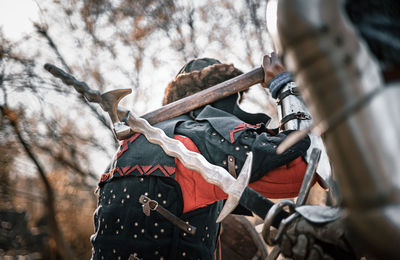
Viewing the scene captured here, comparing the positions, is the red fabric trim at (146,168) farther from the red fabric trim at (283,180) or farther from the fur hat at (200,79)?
the fur hat at (200,79)

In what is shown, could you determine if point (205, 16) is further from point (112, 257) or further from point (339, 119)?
point (339, 119)

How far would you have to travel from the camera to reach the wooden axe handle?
231cm

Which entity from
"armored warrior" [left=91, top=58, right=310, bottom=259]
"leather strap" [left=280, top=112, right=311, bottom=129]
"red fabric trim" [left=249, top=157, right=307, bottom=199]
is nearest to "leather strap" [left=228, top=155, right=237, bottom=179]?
"armored warrior" [left=91, top=58, right=310, bottom=259]

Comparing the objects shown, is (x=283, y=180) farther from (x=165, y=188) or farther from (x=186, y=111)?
(x=186, y=111)

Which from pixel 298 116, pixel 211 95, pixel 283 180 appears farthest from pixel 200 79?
pixel 283 180

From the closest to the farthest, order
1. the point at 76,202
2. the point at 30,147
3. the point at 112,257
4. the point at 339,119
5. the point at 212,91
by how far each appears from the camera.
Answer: the point at 339,119, the point at 112,257, the point at 212,91, the point at 30,147, the point at 76,202

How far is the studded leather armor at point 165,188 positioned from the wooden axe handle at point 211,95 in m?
0.24

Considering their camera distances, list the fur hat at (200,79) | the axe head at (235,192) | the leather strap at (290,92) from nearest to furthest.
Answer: the axe head at (235,192)
the leather strap at (290,92)
the fur hat at (200,79)

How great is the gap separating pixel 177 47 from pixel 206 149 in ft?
17.9

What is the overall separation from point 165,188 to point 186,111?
0.60 metres

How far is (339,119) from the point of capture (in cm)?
67

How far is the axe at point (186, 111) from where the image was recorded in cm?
145

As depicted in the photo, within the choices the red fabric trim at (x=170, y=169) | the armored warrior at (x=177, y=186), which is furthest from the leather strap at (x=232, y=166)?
the red fabric trim at (x=170, y=169)

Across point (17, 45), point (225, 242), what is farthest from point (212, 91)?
point (17, 45)
